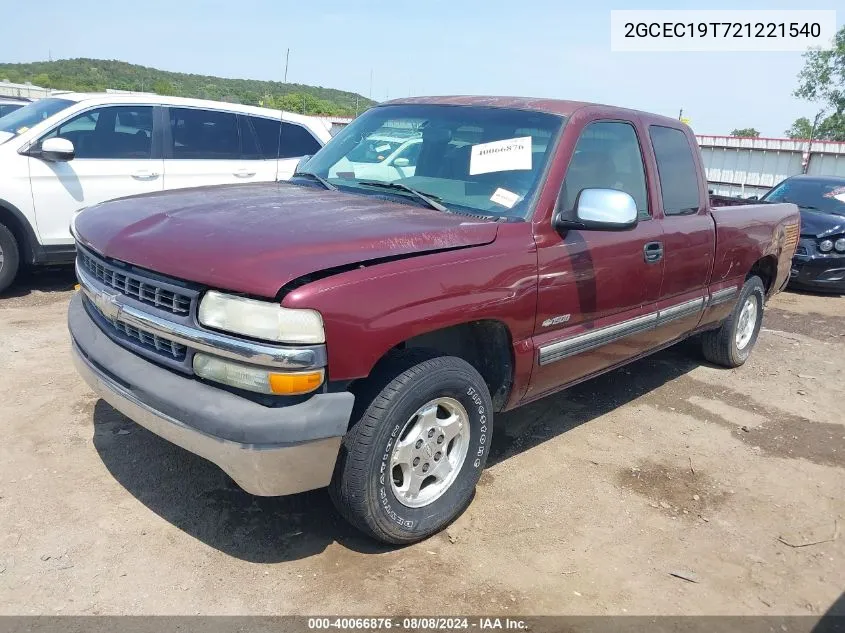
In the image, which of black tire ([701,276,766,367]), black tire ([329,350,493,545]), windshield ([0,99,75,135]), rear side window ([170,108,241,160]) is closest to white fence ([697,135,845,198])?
black tire ([701,276,766,367])

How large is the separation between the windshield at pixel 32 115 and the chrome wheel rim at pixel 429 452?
541cm

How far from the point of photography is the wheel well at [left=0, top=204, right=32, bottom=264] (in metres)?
6.32

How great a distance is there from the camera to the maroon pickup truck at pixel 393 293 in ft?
8.41

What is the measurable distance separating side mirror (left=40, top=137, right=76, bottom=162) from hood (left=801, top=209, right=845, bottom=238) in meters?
8.45

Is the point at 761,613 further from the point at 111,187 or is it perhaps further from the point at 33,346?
the point at 111,187

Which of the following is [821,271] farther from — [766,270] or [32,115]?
[32,115]

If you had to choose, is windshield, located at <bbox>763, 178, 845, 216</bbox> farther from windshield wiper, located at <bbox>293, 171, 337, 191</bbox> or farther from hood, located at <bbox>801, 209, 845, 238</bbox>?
windshield wiper, located at <bbox>293, 171, 337, 191</bbox>

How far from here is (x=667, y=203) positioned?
4379 mm

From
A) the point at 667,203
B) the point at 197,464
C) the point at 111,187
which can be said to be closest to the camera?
the point at 197,464

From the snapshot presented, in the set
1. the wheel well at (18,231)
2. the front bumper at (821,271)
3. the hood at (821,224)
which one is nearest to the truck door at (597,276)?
the wheel well at (18,231)

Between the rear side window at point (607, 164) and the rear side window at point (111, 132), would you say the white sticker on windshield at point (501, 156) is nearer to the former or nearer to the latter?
the rear side window at point (607, 164)

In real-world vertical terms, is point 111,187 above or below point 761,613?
above

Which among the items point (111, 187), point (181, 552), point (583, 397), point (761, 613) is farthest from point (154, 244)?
point (111, 187)

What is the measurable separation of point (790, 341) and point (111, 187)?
6.71 metres
